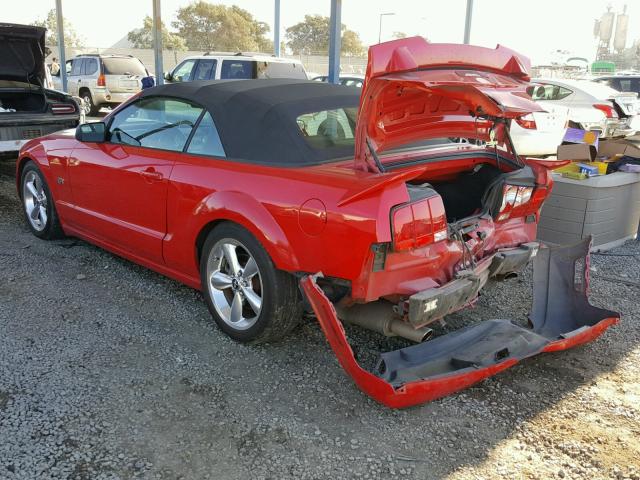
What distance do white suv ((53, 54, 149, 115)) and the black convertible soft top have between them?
1442 cm

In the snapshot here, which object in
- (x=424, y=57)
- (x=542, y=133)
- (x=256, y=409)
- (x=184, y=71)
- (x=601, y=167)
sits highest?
(x=424, y=57)

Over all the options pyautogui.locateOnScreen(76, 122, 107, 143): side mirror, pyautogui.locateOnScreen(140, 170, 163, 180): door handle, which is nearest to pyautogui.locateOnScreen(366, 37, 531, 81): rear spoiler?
pyautogui.locateOnScreen(140, 170, 163, 180): door handle

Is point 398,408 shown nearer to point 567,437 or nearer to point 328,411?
point 328,411

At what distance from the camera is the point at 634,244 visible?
605 centimetres

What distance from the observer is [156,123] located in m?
4.22

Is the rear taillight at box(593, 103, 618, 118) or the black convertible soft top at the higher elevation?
the black convertible soft top

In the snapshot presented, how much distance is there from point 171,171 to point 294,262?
123cm

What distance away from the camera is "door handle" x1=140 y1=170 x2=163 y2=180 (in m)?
3.90

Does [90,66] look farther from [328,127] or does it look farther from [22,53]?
[328,127]

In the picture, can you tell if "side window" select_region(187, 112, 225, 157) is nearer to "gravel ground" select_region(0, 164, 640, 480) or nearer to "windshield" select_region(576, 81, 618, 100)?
"gravel ground" select_region(0, 164, 640, 480)

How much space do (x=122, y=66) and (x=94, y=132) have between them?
1444cm

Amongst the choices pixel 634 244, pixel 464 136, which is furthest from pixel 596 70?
pixel 464 136

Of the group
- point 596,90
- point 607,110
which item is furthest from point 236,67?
point 607,110

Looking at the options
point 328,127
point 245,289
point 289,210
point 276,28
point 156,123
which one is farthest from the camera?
point 276,28
